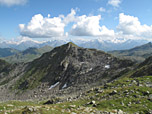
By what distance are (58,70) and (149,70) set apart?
265 feet

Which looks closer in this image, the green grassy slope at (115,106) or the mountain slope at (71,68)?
the green grassy slope at (115,106)

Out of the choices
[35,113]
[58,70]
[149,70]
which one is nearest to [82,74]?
[58,70]

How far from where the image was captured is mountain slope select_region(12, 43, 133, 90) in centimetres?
9197

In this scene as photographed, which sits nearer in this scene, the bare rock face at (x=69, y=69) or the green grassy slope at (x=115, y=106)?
the green grassy slope at (x=115, y=106)

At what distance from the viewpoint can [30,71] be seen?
14125 cm

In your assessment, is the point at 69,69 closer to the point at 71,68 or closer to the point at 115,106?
the point at 71,68

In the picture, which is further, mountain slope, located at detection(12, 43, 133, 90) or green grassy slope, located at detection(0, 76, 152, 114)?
mountain slope, located at detection(12, 43, 133, 90)

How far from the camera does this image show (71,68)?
113250 mm

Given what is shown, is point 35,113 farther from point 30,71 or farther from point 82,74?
point 30,71

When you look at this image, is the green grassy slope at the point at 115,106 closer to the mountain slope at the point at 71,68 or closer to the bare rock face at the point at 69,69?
the mountain slope at the point at 71,68

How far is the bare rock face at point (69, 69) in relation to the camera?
92000 millimetres

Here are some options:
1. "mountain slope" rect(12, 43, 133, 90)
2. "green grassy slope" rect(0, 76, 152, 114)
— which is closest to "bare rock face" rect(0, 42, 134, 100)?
"mountain slope" rect(12, 43, 133, 90)

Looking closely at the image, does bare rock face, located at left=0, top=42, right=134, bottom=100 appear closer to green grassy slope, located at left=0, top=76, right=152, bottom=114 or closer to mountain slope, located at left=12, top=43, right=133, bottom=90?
mountain slope, located at left=12, top=43, right=133, bottom=90

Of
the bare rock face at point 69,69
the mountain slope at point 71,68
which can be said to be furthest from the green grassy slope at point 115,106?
the bare rock face at point 69,69
